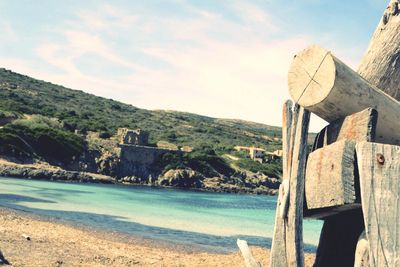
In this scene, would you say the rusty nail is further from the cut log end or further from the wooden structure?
the cut log end

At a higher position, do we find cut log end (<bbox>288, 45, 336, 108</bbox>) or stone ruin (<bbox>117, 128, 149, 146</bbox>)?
stone ruin (<bbox>117, 128, 149, 146</bbox>)

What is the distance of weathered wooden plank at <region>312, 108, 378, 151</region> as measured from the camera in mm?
3451

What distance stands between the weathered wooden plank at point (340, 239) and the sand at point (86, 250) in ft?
22.6

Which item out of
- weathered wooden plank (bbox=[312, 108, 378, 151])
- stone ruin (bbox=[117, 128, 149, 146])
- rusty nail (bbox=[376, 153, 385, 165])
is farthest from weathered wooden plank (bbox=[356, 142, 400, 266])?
stone ruin (bbox=[117, 128, 149, 146])

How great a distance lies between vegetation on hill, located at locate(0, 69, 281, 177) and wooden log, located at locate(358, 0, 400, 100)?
47.7m

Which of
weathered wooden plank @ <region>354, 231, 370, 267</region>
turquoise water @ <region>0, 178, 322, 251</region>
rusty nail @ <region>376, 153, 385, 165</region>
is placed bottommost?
turquoise water @ <region>0, 178, 322, 251</region>

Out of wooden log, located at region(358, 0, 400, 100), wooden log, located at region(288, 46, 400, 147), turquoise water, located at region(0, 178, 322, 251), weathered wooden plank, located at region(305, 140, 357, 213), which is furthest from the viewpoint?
turquoise water, located at region(0, 178, 322, 251)

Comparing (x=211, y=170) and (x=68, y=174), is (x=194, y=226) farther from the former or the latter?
(x=211, y=170)

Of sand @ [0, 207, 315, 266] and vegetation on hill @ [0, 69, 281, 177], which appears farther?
vegetation on hill @ [0, 69, 281, 177]

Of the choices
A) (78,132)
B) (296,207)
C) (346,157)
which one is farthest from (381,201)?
(78,132)

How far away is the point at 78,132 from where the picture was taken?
60.9 meters

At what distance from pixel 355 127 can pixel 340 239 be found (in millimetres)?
1226

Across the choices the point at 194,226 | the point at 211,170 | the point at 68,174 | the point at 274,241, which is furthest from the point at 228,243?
the point at 211,170

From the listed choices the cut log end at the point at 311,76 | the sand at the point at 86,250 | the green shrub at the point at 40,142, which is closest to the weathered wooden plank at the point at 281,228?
the cut log end at the point at 311,76
